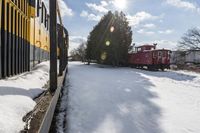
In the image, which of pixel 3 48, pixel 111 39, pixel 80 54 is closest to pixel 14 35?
pixel 3 48

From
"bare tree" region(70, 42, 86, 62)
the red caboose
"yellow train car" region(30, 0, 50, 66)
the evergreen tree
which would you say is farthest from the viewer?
"bare tree" region(70, 42, 86, 62)

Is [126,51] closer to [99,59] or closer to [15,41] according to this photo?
[99,59]

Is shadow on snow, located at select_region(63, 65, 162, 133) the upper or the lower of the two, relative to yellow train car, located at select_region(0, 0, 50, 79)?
lower

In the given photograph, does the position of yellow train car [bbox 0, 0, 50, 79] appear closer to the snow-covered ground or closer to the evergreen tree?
the snow-covered ground

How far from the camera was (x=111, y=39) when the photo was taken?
94.5 ft

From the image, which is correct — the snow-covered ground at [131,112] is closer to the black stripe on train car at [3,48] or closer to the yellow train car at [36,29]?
the black stripe on train car at [3,48]

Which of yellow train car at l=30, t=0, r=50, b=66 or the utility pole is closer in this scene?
the utility pole

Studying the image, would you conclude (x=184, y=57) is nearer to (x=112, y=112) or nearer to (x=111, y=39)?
(x=111, y=39)

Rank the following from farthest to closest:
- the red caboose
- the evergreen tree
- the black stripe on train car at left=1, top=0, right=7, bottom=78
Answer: the evergreen tree, the red caboose, the black stripe on train car at left=1, top=0, right=7, bottom=78

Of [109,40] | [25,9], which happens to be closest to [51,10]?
[25,9]

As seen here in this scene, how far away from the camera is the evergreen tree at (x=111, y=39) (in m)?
28.9

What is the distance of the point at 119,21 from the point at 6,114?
27088 millimetres

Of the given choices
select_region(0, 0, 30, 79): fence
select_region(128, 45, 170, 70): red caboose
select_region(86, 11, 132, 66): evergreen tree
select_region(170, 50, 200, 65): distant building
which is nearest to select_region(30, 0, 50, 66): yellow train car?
select_region(0, 0, 30, 79): fence

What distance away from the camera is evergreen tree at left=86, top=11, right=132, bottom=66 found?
28859mm
